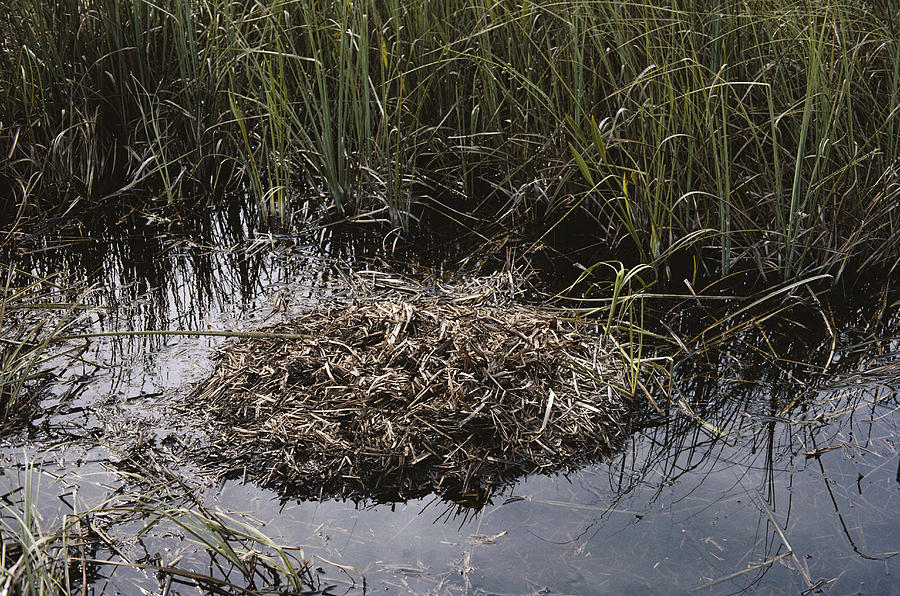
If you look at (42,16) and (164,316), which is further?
(42,16)

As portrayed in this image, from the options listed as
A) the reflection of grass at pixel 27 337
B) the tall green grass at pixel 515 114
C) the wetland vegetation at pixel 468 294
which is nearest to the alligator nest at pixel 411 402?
the wetland vegetation at pixel 468 294

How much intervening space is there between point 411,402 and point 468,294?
66 cm

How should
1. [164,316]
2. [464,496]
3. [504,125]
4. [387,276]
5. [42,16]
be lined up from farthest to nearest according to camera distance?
[504,125] < [42,16] < [387,276] < [164,316] < [464,496]

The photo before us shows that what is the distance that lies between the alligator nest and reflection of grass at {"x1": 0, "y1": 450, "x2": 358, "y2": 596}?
23cm

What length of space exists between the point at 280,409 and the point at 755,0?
2.16 metres

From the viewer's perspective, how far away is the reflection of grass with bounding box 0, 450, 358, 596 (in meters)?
1.72

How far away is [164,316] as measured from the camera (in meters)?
2.78

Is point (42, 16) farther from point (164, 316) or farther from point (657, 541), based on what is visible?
point (657, 541)

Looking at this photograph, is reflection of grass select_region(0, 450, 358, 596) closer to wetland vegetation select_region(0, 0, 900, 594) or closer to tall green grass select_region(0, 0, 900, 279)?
wetland vegetation select_region(0, 0, 900, 594)

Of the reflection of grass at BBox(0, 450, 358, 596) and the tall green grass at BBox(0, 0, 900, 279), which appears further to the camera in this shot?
the tall green grass at BBox(0, 0, 900, 279)

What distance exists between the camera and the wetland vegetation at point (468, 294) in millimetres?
1881

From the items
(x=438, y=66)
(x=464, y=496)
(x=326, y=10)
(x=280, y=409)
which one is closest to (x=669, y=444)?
(x=464, y=496)

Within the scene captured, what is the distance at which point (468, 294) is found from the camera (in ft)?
9.21

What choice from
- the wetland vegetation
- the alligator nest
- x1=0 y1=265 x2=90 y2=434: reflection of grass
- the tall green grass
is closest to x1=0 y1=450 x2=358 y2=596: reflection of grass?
the wetland vegetation
